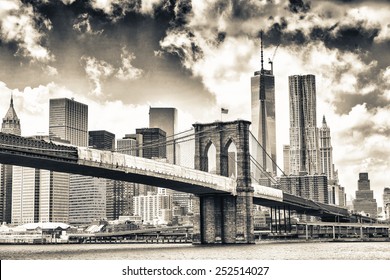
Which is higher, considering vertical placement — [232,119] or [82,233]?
[232,119]

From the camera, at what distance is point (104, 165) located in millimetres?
34719

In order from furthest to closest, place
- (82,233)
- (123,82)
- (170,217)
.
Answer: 1. (170,217)
2. (82,233)
3. (123,82)

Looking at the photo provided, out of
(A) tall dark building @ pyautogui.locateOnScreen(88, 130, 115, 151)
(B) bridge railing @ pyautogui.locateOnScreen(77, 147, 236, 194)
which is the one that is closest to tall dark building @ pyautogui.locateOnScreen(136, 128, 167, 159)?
(B) bridge railing @ pyautogui.locateOnScreen(77, 147, 236, 194)

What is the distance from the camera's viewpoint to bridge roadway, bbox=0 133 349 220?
2966 centimetres

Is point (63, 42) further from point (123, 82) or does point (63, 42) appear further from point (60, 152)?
point (60, 152)

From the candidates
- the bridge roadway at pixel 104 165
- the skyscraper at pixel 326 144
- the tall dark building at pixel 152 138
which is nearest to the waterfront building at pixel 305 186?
the bridge roadway at pixel 104 165

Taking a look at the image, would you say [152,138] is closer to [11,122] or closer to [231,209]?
[231,209]

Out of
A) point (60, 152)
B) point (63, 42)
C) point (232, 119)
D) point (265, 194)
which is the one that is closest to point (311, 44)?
point (63, 42)

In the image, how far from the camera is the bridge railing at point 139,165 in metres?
33.5

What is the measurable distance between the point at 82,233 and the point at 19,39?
82.2 meters

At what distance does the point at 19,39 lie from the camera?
22.0 m

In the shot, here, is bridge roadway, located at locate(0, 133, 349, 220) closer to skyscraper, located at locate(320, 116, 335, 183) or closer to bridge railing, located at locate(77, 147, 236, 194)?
bridge railing, located at locate(77, 147, 236, 194)

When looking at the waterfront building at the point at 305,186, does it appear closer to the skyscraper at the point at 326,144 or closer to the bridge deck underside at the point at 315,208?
the bridge deck underside at the point at 315,208

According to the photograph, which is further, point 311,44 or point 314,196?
point 314,196
